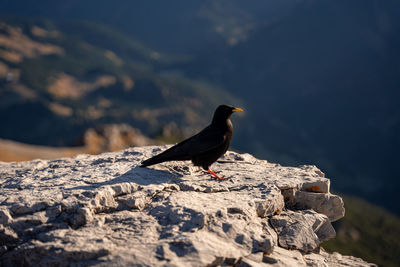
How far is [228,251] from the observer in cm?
712

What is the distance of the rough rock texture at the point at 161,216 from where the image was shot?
22.8ft

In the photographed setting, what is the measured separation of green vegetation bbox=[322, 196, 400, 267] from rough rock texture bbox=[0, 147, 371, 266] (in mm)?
79489

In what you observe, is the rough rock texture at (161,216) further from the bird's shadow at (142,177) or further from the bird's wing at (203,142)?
the bird's wing at (203,142)

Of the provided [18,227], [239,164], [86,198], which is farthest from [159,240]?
[239,164]

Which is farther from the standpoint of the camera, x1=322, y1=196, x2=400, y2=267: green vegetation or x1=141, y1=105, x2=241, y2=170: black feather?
x1=322, y1=196, x2=400, y2=267: green vegetation

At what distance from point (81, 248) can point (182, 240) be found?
6.41 feet

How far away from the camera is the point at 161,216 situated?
8008 millimetres

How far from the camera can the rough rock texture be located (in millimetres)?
6939

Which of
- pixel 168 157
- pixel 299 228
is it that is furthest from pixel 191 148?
pixel 299 228

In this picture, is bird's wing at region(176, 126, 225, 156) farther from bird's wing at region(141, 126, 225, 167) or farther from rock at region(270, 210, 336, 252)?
rock at region(270, 210, 336, 252)

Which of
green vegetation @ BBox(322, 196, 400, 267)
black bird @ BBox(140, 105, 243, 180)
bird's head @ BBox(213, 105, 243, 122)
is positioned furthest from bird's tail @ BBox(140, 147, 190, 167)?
green vegetation @ BBox(322, 196, 400, 267)

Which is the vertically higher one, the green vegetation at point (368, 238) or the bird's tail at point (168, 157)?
the green vegetation at point (368, 238)

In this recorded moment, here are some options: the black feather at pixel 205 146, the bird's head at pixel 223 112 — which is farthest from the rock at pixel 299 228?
the bird's head at pixel 223 112

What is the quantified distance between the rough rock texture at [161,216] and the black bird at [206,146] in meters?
0.47
